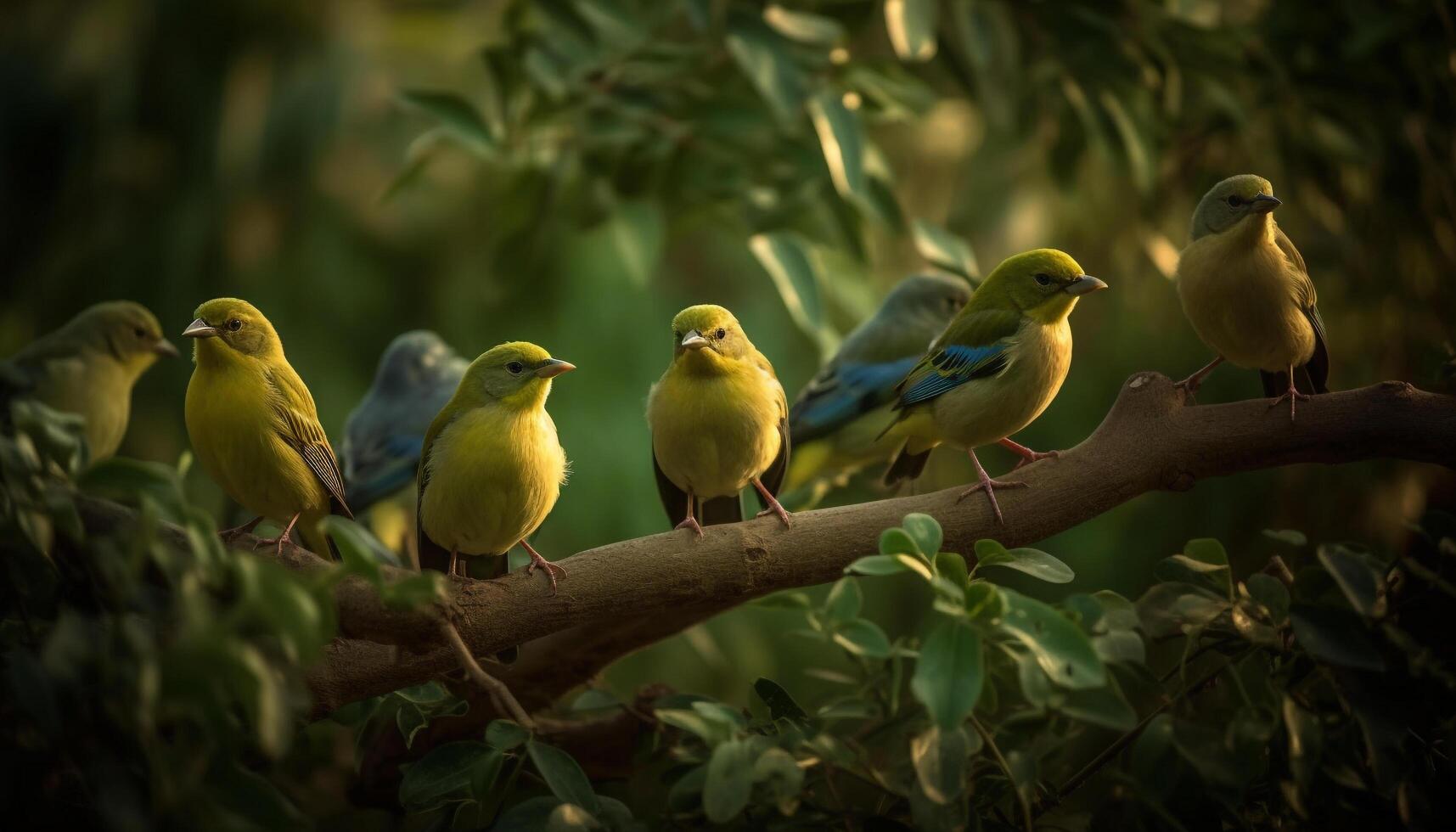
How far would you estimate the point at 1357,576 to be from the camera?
1583 millimetres

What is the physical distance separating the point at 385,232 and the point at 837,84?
2.63 metres

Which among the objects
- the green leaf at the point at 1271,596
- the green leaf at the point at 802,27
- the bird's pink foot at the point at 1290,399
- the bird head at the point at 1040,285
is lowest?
the green leaf at the point at 1271,596

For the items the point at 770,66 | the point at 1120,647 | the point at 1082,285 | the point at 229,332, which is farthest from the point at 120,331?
the point at 1120,647

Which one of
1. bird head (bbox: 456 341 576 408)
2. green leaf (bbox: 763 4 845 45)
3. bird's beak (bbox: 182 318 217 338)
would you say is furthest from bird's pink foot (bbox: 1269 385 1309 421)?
bird's beak (bbox: 182 318 217 338)

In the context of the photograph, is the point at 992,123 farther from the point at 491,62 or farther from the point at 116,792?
the point at 116,792

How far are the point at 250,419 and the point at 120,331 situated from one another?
656 millimetres

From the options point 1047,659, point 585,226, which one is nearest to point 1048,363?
point 1047,659

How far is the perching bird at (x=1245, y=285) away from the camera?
5.80 ft

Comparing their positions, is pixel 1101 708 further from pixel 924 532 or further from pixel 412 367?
pixel 412 367

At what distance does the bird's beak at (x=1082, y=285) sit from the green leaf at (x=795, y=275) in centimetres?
83

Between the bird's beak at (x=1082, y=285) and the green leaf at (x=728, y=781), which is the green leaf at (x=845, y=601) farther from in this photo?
the bird's beak at (x=1082, y=285)

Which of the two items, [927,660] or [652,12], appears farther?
[652,12]

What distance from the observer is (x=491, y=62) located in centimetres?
300

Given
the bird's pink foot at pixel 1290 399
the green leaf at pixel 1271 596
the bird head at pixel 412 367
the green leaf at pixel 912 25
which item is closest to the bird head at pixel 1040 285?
the bird's pink foot at pixel 1290 399
